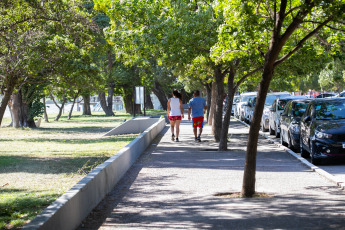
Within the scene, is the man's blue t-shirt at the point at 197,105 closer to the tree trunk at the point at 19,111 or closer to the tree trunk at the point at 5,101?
the tree trunk at the point at 5,101

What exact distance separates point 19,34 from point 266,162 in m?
7.96

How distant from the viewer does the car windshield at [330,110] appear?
586 inches

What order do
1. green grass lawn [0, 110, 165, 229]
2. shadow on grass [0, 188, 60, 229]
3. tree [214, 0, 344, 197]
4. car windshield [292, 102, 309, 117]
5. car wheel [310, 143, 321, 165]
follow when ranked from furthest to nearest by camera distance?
car windshield [292, 102, 309, 117]
car wheel [310, 143, 321, 165]
tree [214, 0, 344, 197]
green grass lawn [0, 110, 165, 229]
shadow on grass [0, 188, 60, 229]

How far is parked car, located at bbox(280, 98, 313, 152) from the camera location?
1722cm

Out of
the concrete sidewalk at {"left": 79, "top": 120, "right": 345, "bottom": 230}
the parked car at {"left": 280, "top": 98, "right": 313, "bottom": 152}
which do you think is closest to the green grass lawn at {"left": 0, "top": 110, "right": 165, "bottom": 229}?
the concrete sidewalk at {"left": 79, "top": 120, "right": 345, "bottom": 230}

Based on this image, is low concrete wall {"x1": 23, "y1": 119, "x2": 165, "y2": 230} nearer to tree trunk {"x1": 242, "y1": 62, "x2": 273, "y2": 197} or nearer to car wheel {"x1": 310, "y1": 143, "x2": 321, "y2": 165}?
tree trunk {"x1": 242, "y1": 62, "x2": 273, "y2": 197}

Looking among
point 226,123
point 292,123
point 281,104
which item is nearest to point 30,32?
point 226,123

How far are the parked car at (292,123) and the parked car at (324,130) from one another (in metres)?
1.45

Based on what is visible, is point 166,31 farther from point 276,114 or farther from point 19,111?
point 19,111

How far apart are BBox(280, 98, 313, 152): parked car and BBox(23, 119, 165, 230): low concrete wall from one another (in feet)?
18.9

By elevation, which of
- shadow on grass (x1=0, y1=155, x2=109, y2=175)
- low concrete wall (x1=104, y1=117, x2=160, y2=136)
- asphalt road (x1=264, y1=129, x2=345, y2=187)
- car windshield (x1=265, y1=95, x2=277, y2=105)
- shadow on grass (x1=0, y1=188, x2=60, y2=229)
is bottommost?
asphalt road (x1=264, y1=129, x2=345, y2=187)

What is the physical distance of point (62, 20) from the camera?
17.0 meters

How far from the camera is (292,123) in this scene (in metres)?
17.6

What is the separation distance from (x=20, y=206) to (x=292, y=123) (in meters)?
10.5
